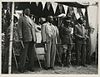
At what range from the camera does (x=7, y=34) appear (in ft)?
6.61

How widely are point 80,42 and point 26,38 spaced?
50 centimetres

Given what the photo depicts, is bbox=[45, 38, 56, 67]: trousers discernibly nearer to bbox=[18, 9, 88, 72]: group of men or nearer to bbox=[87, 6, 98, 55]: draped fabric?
bbox=[18, 9, 88, 72]: group of men

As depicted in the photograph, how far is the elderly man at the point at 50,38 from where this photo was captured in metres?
2.03

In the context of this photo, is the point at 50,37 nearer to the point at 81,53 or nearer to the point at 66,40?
the point at 66,40

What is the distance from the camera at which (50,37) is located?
2037 millimetres

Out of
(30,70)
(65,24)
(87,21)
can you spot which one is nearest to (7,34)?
(30,70)

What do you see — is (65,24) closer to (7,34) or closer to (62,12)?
(62,12)

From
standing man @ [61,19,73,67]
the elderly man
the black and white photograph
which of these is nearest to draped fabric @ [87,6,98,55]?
the black and white photograph

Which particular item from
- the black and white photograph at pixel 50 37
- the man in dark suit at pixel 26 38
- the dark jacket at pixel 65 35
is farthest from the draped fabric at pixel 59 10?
the man in dark suit at pixel 26 38

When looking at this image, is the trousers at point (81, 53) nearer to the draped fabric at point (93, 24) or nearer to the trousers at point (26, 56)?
the draped fabric at point (93, 24)

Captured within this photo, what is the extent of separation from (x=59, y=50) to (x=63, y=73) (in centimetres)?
22

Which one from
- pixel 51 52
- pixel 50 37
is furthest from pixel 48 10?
pixel 51 52

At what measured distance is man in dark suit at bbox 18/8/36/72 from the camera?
201 cm

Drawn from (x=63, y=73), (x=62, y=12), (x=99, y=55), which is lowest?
(x=63, y=73)
